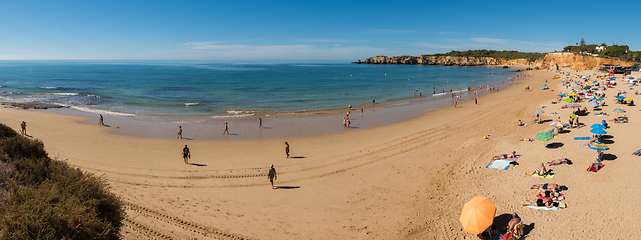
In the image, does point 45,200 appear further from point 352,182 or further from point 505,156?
point 505,156

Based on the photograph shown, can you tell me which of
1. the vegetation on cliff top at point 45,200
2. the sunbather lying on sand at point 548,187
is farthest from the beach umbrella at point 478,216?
the vegetation on cliff top at point 45,200

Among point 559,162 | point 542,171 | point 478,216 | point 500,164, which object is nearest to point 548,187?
point 542,171

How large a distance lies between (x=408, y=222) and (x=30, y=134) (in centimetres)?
2774

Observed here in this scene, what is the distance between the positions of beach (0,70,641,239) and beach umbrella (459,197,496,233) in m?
0.66

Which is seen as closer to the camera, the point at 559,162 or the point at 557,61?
the point at 559,162

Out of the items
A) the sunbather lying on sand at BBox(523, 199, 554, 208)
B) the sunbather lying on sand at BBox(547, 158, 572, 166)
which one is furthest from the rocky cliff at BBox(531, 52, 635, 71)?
the sunbather lying on sand at BBox(523, 199, 554, 208)

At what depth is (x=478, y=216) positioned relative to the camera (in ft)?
30.0

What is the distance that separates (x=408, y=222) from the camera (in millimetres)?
10391

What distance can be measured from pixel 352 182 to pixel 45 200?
1062 centimetres

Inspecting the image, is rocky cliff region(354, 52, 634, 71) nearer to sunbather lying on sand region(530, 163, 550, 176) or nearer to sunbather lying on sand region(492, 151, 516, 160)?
sunbather lying on sand region(492, 151, 516, 160)

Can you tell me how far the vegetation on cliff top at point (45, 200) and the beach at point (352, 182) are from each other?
2824 mm

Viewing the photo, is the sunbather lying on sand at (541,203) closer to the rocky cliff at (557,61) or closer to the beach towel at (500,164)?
the beach towel at (500,164)

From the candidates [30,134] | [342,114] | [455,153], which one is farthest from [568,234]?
[30,134]

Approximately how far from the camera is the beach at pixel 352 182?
32.2 ft
